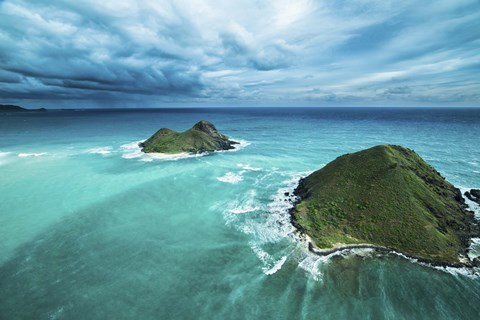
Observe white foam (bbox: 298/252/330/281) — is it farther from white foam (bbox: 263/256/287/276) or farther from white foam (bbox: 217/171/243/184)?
white foam (bbox: 217/171/243/184)

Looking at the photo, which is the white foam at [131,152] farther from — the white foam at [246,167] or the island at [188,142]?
the white foam at [246,167]

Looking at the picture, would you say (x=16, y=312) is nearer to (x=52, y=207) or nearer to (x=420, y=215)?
(x=52, y=207)

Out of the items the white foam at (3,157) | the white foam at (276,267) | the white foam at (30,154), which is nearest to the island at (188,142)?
the white foam at (30,154)

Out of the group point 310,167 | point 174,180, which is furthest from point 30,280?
point 310,167

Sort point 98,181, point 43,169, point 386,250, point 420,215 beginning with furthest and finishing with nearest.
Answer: point 43,169 → point 98,181 → point 420,215 → point 386,250

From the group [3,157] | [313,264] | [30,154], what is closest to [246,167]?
[313,264]

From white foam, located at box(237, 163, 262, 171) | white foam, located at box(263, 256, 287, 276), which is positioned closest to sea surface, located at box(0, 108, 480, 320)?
white foam, located at box(263, 256, 287, 276)

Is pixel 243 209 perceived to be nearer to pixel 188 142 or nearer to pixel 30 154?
pixel 188 142
